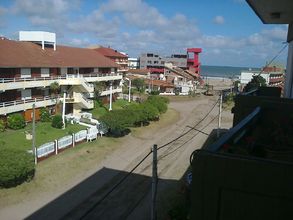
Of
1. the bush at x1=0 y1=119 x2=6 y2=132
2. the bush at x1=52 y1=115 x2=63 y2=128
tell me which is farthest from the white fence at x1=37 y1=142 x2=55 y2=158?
the bush at x1=52 y1=115 x2=63 y2=128

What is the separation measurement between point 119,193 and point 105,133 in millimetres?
16138

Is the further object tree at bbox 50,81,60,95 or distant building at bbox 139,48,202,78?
distant building at bbox 139,48,202,78

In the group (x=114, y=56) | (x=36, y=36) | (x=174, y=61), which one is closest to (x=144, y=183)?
(x=36, y=36)

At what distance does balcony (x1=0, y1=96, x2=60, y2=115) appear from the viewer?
37094 mm

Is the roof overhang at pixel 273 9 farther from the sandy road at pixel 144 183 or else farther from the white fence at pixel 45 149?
the white fence at pixel 45 149

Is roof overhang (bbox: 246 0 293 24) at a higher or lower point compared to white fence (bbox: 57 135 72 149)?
higher

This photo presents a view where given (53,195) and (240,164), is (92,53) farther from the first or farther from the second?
(240,164)

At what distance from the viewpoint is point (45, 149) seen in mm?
30219

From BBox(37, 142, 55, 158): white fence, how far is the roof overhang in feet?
69.8

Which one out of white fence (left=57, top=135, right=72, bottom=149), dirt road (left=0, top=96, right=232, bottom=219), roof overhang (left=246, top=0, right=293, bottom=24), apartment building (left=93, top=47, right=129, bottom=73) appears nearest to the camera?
roof overhang (left=246, top=0, right=293, bottom=24)

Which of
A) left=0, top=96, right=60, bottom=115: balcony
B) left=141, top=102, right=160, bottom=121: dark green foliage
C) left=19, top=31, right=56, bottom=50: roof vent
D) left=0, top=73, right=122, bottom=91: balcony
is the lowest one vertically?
left=141, top=102, right=160, bottom=121: dark green foliage

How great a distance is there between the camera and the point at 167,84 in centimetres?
9225

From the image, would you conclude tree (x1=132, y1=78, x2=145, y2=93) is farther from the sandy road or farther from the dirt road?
the dirt road

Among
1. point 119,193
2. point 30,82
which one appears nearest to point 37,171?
point 119,193
